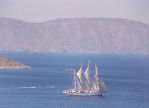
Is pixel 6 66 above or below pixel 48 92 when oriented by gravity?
above

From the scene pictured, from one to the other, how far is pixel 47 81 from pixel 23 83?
7.40 metres

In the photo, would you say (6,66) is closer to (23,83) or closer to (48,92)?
(23,83)

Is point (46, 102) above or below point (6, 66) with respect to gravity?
below

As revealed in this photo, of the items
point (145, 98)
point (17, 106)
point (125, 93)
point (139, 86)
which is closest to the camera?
point (17, 106)

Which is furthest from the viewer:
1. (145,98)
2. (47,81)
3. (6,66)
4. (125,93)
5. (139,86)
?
(6,66)

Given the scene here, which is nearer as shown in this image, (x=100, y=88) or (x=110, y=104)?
(x=110, y=104)

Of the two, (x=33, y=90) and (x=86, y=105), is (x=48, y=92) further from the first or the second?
(x=86, y=105)

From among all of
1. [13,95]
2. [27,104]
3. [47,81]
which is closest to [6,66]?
[47,81]

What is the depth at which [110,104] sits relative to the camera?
8006cm

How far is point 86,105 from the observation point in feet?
257

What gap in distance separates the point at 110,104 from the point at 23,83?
35.3 meters

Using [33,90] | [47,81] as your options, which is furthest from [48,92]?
[47,81]

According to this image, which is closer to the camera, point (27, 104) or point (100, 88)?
point (27, 104)

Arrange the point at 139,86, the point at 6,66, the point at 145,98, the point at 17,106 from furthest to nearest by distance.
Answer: the point at 6,66 < the point at 139,86 < the point at 145,98 < the point at 17,106
